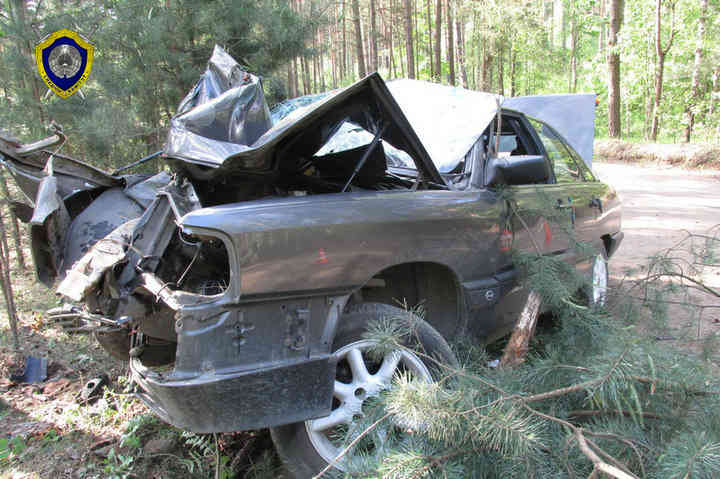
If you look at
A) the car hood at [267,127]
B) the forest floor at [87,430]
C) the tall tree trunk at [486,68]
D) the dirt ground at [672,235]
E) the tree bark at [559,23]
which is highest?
the tree bark at [559,23]

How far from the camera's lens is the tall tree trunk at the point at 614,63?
16.3m

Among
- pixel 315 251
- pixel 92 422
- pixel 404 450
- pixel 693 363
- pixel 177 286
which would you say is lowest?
pixel 92 422

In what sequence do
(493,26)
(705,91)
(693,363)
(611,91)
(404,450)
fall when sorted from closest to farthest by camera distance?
(404,450), (693,363), (611,91), (705,91), (493,26)

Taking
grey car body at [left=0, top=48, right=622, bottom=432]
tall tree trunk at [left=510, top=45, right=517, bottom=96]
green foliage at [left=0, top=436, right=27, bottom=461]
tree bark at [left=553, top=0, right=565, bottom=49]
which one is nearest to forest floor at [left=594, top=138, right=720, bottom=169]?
tall tree trunk at [left=510, top=45, right=517, bottom=96]

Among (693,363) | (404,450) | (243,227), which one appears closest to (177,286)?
(243,227)

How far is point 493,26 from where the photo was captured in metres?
22.7

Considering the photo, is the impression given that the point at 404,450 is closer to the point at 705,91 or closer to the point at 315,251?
the point at 315,251

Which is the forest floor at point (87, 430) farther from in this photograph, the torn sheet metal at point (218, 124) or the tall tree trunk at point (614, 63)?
the tall tree trunk at point (614, 63)

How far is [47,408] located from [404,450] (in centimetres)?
289

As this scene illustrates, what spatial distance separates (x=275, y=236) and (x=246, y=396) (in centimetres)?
68

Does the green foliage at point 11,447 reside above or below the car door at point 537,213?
below

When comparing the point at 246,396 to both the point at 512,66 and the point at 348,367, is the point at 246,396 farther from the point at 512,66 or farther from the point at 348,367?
the point at 512,66

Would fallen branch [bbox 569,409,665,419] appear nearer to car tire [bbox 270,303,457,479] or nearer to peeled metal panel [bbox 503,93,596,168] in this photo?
car tire [bbox 270,303,457,479]

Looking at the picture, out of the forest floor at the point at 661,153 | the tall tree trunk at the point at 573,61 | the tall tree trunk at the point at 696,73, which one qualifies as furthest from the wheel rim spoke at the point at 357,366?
the tall tree trunk at the point at 573,61
